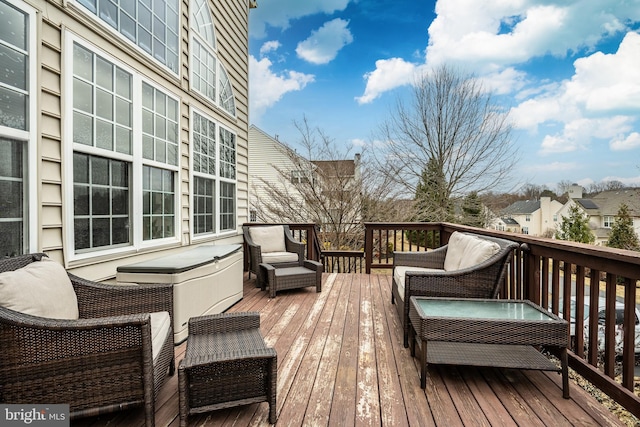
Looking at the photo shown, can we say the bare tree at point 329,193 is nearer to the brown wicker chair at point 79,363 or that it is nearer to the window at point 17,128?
the window at point 17,128

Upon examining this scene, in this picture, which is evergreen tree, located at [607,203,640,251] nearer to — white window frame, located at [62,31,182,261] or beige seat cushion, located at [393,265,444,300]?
beige seat cushion, located at [393,265,444,300]

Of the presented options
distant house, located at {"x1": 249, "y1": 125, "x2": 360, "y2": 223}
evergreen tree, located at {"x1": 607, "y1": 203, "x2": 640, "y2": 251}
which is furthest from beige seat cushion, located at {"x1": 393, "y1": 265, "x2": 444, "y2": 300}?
evergreen tree, located at {"x1": 607, "y1": 203, "x2": 640, "y2": 251}

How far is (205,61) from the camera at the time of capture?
188 inches

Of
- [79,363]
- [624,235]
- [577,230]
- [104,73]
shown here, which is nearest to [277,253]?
[104,73]

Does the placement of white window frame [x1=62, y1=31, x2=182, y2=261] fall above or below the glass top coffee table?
above

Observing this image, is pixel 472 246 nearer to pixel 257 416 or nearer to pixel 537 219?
pixel 257 416

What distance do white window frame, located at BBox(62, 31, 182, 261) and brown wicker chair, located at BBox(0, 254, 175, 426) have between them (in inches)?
40.8

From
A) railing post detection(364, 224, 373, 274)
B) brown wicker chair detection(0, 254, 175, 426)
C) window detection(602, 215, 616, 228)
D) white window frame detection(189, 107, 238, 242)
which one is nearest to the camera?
brown wicker chair detection(0, 254, 175, 426)

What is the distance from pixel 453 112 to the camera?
36.8 ft

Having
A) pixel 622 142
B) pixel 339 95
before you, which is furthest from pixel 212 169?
pixel 622 142

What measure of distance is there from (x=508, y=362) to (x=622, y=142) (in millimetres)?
15103

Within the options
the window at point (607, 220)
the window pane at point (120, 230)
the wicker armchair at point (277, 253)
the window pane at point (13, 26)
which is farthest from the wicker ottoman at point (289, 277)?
the window at point (607, 220)

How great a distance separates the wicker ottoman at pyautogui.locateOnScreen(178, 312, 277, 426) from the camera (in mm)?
1583

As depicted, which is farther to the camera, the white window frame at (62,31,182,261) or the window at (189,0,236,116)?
the window at (189,0,236,116)
